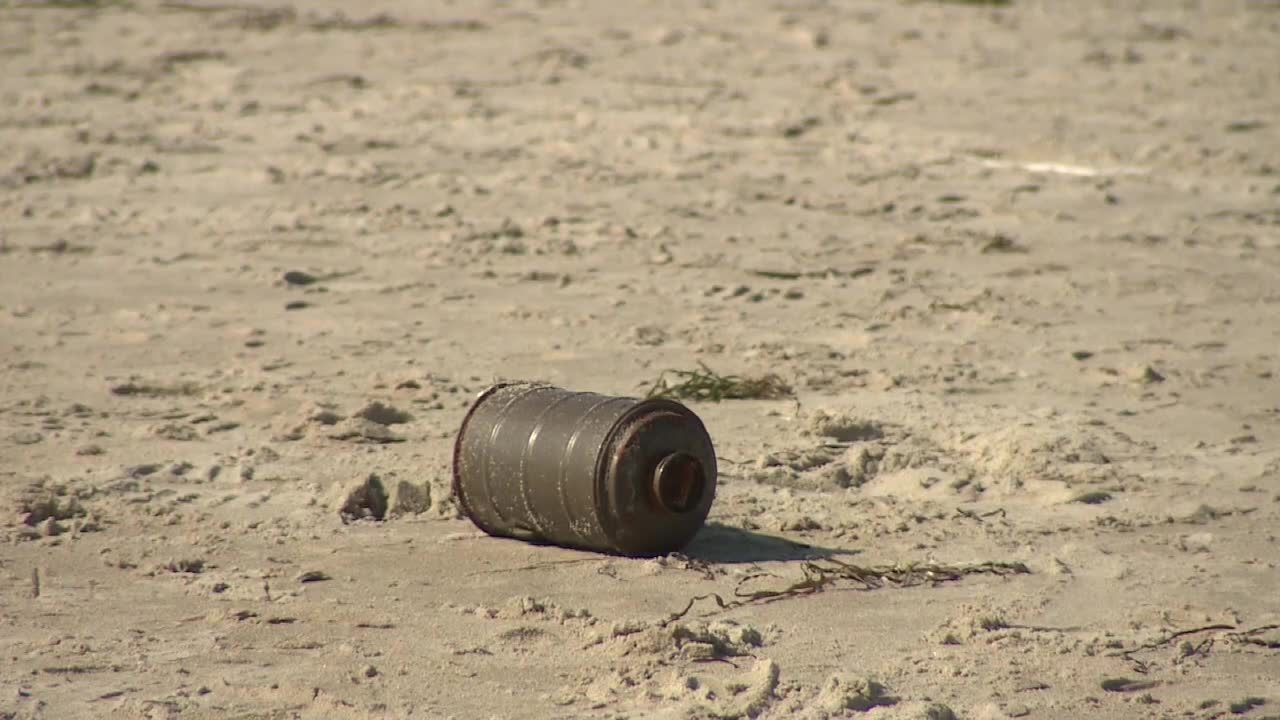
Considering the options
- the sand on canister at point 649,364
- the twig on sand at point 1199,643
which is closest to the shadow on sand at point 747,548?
the sand on canister at point 649,364

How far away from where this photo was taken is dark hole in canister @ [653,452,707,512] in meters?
3.60

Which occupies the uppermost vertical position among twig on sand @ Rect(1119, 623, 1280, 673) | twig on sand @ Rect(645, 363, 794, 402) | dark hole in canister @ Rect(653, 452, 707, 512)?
dark hole in canister @ Rect(653, 452, 707, 512)

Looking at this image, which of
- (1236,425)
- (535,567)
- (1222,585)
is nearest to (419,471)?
(535,567)

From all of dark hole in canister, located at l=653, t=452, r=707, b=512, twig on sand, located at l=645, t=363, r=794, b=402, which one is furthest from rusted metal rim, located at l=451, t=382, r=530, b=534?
twig on sand, located at l=645, t=363, r=794, b=402

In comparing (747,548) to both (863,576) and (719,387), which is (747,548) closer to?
(863,576)

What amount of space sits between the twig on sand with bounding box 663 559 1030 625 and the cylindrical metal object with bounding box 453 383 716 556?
21cm

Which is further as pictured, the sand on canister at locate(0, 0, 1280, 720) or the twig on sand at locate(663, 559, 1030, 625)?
the twig on sand at locate(663, 559, 1030, 625)

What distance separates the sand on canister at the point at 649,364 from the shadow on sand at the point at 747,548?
16 millimetres

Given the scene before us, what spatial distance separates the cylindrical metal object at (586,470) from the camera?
3586 mm

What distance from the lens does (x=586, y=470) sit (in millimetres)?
3588

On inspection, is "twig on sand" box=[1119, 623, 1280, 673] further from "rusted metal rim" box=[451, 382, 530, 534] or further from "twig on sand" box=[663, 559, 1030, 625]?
"rusted metal rim" box=[451, 382, 530, 534]

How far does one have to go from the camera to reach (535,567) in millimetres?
3721

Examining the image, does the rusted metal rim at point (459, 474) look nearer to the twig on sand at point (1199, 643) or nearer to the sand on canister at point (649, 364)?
the sand on canister at point (649, 364)

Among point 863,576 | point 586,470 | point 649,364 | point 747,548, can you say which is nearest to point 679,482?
point 586,470
